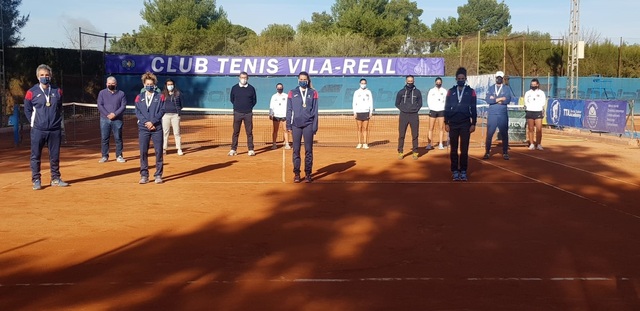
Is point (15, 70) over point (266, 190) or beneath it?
over

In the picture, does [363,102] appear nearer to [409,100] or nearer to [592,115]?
[409,100]

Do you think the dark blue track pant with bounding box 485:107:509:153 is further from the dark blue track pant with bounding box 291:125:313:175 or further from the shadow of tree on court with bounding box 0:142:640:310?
the dark blue track pant with bounding box 291:125:313:175

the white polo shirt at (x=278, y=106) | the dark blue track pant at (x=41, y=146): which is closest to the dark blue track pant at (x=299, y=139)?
the dark blue track pant at (x=41, y=146)

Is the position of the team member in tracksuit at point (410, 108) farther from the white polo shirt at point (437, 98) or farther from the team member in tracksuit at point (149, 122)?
the team member in tracksuit at point (149, 122)

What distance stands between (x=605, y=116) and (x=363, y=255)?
64.3ft

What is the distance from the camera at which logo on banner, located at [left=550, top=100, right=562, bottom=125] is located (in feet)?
97.8

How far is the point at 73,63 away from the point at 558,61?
31532 mm

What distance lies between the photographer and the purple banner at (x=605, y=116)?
77.9 ft

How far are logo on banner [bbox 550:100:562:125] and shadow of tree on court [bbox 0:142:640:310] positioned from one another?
17458 millimetres

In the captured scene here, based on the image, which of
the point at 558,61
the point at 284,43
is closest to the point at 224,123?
the point at 284,43

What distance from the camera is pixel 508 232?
30.6 feet

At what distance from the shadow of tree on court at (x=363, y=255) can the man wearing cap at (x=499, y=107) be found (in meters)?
4.27

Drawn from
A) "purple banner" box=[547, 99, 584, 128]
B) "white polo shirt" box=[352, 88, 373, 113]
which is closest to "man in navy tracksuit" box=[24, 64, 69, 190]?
"white polo shirt" box=[352, 88, 373, 113]

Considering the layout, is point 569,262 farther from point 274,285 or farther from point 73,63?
point 73,63
